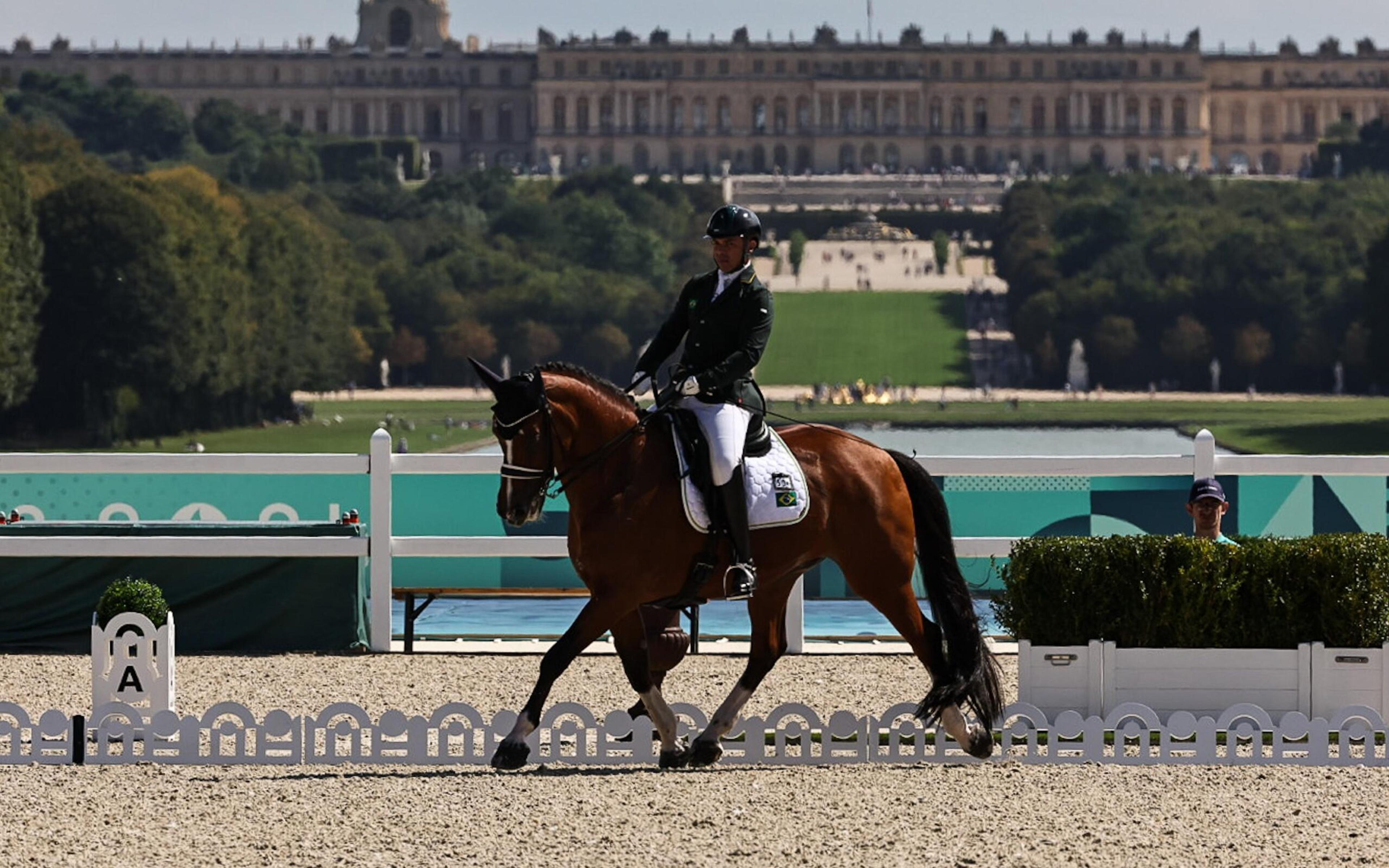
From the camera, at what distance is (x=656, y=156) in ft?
519

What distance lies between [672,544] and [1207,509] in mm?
2277

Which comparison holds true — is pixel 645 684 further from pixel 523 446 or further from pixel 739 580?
pixel 523 446

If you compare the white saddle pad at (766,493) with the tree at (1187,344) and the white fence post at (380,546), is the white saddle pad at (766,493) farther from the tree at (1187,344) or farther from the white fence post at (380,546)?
the tree at (1187,344)

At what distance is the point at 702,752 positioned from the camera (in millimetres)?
8867

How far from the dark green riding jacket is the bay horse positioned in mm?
243

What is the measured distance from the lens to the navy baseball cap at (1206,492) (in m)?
10.1

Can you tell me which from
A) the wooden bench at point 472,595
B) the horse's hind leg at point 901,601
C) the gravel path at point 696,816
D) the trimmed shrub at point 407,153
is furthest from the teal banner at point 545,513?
the trimmed shrub at point 407,153

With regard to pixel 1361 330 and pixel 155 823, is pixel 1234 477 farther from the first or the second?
pixel 1361 330

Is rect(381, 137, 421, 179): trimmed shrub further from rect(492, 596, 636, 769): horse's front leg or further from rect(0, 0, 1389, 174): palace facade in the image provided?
rect(492, 596, 636, 769): horse's front leg

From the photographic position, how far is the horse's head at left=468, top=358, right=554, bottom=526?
8.77 metres

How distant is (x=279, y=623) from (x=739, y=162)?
5732 inches

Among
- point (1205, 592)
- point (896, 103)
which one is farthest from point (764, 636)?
point (896, 103)

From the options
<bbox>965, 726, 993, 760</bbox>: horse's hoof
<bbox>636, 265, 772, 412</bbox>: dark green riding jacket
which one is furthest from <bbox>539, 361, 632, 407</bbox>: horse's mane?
<bbox>965, 726, 993, 760</bbox>: horse's hoof

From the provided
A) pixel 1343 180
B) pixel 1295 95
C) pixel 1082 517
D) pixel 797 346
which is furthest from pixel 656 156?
pixel 1082 517
